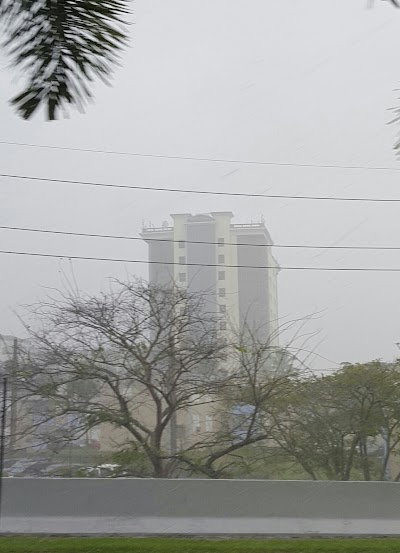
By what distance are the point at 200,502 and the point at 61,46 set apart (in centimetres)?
920

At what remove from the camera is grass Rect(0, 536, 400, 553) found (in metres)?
→ 6.87

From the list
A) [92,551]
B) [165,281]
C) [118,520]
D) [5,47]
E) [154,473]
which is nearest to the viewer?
[5,47]

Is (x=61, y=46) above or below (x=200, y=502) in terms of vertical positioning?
above

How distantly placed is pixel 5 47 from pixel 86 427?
34.2ft

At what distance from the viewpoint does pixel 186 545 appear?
7137 millimetres

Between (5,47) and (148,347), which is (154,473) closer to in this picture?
(148,347)

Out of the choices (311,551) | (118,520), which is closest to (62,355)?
(118,520)

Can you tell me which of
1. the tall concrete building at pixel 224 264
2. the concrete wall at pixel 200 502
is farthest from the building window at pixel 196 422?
the concrete wall at pixel 200 502

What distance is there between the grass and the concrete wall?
1.65m

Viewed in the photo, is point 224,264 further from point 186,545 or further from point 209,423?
point 186,545

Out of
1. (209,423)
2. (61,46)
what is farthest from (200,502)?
(61,46)

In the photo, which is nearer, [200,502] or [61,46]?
[61,46]

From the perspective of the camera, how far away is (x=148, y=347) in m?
11.1

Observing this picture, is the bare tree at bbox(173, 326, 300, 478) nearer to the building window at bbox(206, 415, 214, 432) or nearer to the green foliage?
the building window at bbox(206, 415, 214, 432)
